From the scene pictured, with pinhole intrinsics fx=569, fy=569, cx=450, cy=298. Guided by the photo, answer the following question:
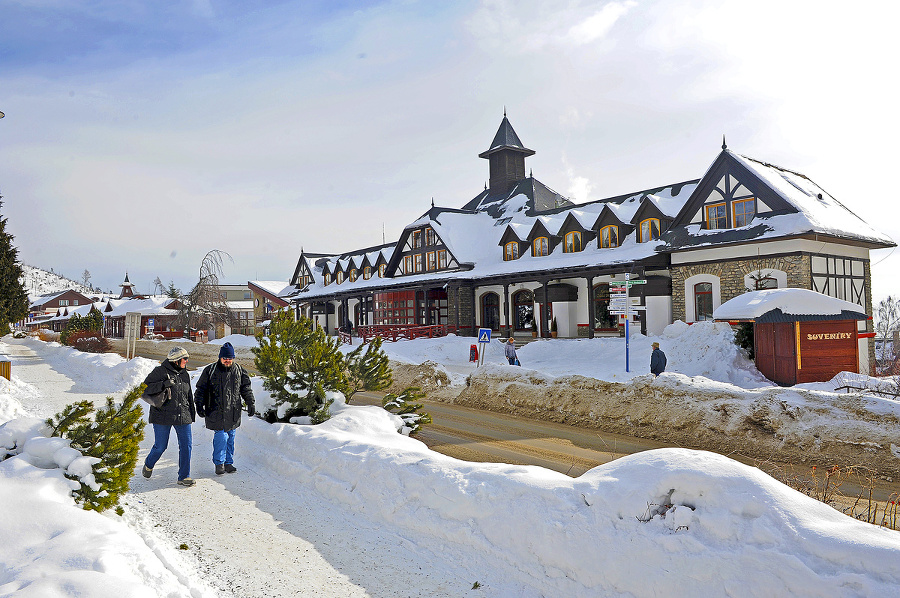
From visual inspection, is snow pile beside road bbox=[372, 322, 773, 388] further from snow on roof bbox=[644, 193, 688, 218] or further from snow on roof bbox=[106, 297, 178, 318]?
snow on roof bbox=[106, 297, 178, 318]

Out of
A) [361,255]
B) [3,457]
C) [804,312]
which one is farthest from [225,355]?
[361,255]

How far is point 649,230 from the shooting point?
87.4 feet

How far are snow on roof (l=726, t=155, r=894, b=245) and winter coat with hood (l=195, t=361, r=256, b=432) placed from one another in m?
19.6

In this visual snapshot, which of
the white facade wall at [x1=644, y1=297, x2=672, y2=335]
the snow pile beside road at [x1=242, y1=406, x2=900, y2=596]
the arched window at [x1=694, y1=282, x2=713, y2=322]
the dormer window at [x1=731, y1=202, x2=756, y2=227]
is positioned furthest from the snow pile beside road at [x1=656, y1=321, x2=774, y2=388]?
the snow pile beside road at [x1=242, y1=406, x2=900, y2=596]

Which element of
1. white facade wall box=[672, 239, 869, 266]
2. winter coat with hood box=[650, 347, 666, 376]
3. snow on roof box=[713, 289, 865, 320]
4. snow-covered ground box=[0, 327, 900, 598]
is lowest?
snow-covered ground box=[0, 327, 900, 598]

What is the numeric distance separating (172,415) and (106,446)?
65.6 inches

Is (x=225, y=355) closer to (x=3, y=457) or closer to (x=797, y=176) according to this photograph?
(x=3, y=457)

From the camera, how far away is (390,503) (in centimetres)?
573

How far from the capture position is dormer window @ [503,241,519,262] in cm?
3253

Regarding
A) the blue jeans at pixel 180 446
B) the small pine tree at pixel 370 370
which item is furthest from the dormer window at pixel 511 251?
the blue jeans at pixel 180 446

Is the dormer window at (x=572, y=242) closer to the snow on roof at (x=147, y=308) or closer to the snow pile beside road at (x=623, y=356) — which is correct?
the snow pile beside road at (x=623, y=356)

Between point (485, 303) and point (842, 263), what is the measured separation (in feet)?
59.9

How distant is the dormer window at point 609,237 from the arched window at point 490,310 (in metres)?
7.73

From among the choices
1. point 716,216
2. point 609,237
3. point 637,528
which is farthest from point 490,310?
point 637,528
